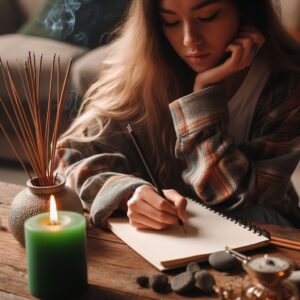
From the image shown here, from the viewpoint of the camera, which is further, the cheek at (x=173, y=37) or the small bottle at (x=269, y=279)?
the cheek at (x=173, y=37)

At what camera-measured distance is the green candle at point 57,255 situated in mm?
845

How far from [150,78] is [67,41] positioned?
177cm

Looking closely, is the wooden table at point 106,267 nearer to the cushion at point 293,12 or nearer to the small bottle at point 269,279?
the small bottle at point 269,279

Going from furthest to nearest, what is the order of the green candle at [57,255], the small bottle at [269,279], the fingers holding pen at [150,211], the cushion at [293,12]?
the cushion at [293,12] < the fingers holding pen at [150,211] < the green candle at [57,255] < the small bottle at [269,279]

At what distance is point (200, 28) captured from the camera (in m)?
1.36

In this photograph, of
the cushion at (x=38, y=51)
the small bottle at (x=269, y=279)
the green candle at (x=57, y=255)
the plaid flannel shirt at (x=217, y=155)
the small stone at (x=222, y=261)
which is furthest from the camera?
the cushion at (x=38, y=51)

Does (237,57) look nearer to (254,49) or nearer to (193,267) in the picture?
(254,49)

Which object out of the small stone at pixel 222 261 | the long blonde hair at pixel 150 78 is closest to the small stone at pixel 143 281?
the small stone at pixel 222 261

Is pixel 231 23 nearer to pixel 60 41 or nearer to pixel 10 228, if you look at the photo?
pixel 10 228

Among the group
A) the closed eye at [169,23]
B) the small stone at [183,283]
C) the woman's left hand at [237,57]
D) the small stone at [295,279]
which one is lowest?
the small stone at [183,283]

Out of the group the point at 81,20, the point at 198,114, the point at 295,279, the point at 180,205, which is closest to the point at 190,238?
the point at 180,205

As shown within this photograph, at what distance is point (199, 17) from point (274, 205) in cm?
45

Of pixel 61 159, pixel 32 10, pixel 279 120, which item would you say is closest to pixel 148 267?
pixel 61 159

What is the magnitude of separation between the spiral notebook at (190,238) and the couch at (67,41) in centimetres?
173
